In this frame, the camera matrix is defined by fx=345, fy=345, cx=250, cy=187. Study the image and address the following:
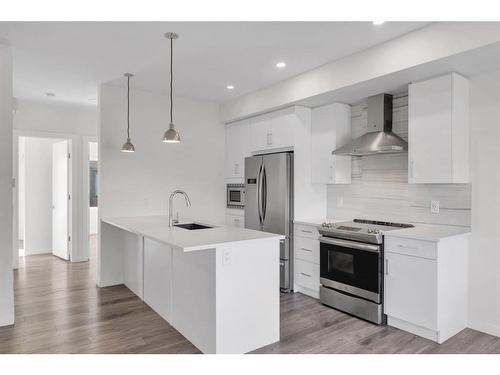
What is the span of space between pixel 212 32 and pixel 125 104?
6.97ft

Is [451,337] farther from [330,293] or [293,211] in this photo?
[293,211]

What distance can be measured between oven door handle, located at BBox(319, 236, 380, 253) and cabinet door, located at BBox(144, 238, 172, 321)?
1.63 meters

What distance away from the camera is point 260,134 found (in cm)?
464

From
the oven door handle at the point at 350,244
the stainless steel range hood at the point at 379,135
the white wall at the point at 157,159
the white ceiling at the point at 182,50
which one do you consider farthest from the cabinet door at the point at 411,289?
the white wall at the point at 157,159

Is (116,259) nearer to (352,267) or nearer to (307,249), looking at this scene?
(307,249)

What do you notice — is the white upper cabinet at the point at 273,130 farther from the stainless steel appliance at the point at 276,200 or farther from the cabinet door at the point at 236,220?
the cabinet door at the point at 236,220

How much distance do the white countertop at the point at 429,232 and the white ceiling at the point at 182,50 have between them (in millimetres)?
1681

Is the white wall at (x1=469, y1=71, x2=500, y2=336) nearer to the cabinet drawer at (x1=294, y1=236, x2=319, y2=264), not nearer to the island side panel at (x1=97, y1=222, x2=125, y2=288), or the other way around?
the cabinet drawer at (x1=294, y1=236, x2=319, y2=264)

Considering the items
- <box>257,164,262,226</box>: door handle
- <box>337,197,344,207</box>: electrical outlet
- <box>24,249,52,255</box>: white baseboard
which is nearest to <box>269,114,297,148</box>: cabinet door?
<box>257,164,262,226</box>: door handle

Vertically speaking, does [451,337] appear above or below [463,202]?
below

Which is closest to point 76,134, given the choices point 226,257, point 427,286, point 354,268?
point 226,257

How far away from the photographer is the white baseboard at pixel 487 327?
2941mm
